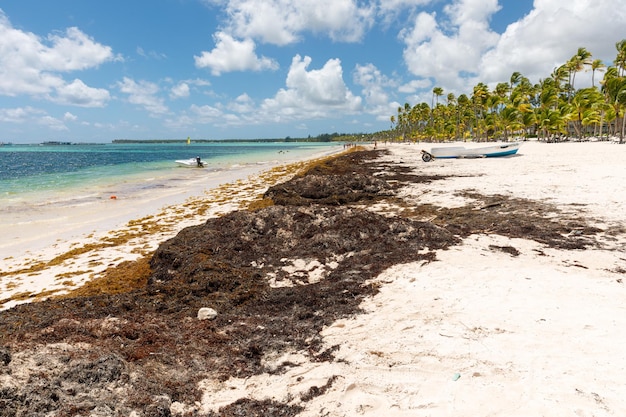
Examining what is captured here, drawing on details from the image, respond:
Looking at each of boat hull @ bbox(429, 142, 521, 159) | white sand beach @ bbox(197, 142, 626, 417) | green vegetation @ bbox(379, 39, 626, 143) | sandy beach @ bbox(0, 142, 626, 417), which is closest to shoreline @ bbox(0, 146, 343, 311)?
sandy beach @ bbox(0, 142, 626, 417)

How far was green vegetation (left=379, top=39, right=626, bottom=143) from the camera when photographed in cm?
5151

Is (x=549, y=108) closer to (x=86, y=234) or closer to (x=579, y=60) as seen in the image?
(x=579, y=60)

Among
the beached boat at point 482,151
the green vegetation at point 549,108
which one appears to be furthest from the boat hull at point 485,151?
the green vegetation at point 549,108

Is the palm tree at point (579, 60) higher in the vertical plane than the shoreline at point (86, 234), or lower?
higher

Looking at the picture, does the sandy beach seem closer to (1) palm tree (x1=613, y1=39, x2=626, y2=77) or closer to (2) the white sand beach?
(2) the white sand beach

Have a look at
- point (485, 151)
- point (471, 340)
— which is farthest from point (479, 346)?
point (485, 151)

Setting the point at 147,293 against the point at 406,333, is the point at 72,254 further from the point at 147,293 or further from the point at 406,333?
the point at 406,333

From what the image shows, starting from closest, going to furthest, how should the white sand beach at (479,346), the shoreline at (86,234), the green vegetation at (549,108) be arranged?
the white sand beach at (479,346)
the shoreline at (86,234)
the green vegetation at (549,108)

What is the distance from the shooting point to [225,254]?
9.02 m

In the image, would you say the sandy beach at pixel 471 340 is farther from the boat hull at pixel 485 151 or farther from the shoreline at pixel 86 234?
the boat hull at pixel 485 151

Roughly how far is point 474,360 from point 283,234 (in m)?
6.66

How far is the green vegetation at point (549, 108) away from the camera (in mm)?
51506

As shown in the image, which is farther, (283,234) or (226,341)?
(283,234)

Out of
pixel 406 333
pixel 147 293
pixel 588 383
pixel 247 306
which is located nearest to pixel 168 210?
pixel 147 293
